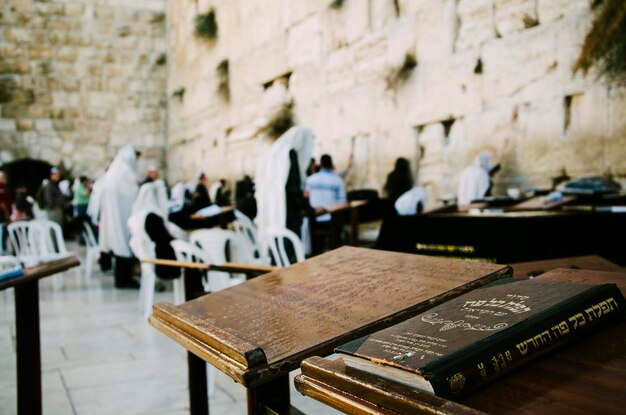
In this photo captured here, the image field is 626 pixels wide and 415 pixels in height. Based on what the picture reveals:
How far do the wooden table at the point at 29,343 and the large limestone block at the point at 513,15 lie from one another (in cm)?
520

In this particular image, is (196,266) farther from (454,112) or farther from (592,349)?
(454,112)

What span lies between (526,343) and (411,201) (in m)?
6.10

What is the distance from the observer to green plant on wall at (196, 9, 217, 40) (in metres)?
12.9

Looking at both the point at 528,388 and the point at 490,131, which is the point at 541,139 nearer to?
the point at 490,131

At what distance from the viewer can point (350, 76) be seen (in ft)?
27.7

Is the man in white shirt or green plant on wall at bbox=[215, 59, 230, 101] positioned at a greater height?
green plant on wall at bbox=[215, 59, 230, 101]

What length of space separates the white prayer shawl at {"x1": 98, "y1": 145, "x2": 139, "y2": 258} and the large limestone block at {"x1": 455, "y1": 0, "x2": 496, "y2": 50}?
4.00 meters

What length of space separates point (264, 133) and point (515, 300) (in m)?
10.0

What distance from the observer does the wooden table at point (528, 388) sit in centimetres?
67

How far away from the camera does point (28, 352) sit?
7.09 ft

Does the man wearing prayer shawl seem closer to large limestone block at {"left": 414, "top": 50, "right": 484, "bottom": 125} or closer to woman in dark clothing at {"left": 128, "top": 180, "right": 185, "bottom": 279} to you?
woman in dark clothing at {"left": 128, "top": 180, "right": 185, "bottom": 279}

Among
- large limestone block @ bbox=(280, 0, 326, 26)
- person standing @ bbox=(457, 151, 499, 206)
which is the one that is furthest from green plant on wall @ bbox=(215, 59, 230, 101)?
person standing @ bbox=(457, 151, 499, 206)

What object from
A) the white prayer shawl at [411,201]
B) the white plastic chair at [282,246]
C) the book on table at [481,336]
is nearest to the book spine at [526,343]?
the book on table at [481,336]

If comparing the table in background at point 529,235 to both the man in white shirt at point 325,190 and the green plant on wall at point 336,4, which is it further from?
the green plant on wall at point 336,4
